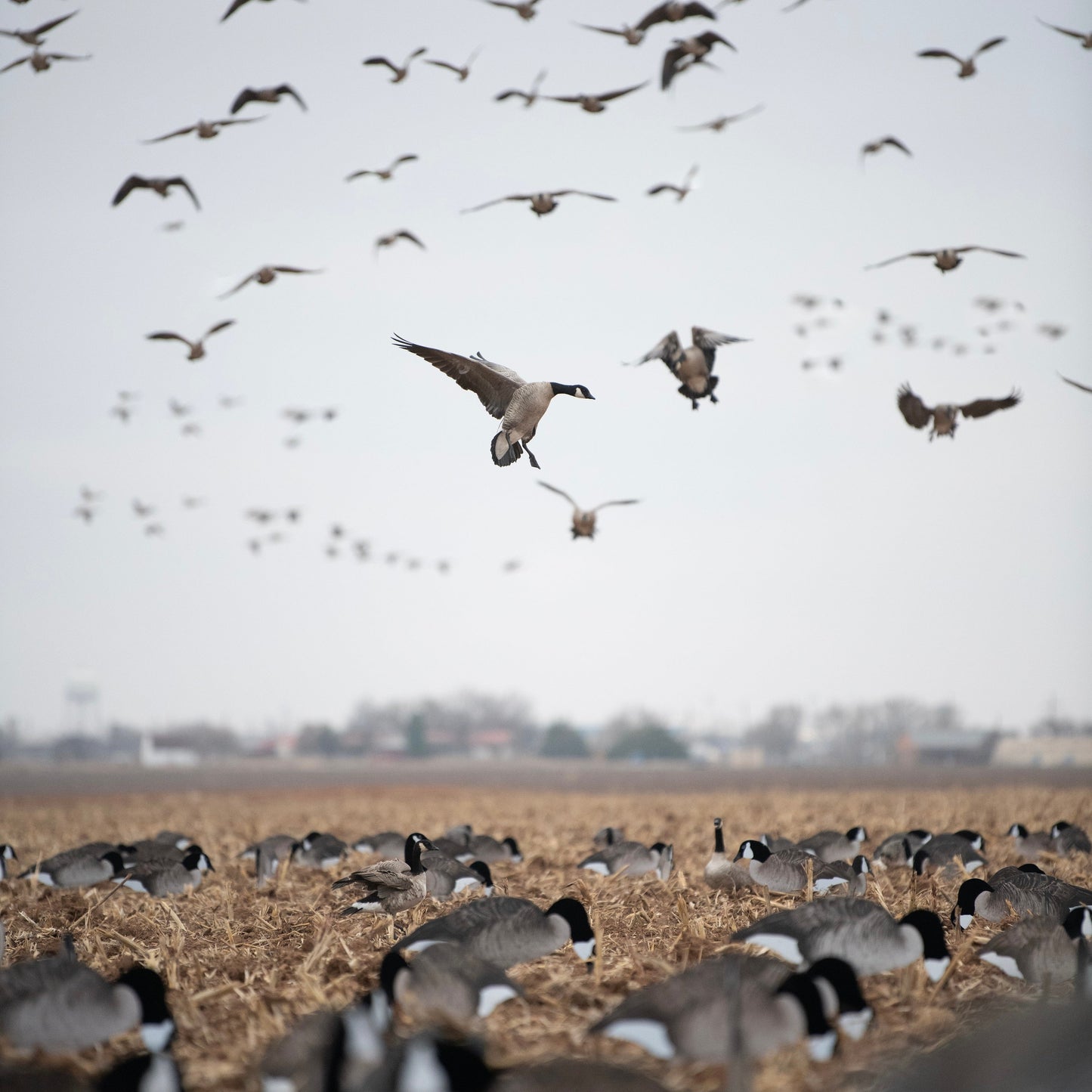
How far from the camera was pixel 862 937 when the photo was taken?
697 cm

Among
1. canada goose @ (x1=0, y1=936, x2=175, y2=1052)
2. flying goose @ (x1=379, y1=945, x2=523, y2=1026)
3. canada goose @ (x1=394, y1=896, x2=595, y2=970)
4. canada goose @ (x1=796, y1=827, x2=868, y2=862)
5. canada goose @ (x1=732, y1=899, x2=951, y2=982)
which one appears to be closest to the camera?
canada goose @ (x1=0, y1=936, x2=175, y2=1052)

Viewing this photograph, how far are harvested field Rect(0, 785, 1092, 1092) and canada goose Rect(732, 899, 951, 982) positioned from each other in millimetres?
185

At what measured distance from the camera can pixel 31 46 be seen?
1443 cm

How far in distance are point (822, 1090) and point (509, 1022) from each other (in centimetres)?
198

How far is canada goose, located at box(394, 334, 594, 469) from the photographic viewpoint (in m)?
10.8

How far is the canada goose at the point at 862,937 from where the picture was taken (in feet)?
22.7

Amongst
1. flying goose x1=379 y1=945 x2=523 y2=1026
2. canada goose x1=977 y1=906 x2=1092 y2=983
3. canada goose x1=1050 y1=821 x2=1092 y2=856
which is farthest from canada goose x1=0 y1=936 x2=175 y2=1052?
canada goose x1=1050 y1=821 x2=1092 y2=856

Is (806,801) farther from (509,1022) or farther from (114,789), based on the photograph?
(114,789)

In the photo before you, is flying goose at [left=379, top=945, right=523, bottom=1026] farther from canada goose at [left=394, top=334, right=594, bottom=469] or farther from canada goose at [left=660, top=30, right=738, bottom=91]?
canada goose at [left=660, top=30, right=738, bottom=91]

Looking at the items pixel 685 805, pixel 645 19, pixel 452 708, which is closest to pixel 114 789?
pixel 685 805

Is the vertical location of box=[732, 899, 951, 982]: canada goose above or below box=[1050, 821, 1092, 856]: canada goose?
above

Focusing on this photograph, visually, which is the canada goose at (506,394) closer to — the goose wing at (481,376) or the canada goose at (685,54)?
the goose wing at (481,376)

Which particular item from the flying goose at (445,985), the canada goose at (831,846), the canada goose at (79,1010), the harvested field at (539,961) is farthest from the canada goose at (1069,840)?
the canada goose at (79,1010)

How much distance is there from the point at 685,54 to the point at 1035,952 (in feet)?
35.7
